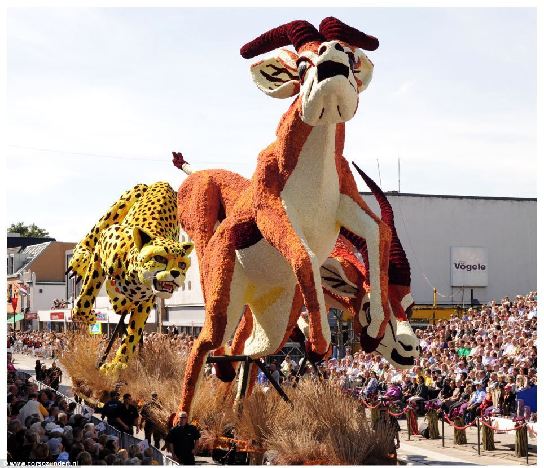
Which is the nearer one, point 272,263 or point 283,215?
point 283,215

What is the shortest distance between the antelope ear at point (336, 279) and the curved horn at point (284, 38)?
307 centimetres

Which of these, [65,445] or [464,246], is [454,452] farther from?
[464,246]

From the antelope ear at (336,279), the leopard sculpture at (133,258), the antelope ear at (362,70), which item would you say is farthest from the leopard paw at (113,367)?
the antelope ear at (362,70)

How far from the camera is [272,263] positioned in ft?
39.1

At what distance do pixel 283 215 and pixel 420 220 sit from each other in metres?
22.9

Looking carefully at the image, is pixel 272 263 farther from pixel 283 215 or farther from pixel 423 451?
pixel 423 451

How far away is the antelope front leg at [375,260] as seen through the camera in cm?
1058

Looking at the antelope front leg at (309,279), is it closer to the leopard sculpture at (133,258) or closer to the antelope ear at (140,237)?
the leopard sculpture at (133,258)

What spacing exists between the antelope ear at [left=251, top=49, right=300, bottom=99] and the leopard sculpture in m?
5.26

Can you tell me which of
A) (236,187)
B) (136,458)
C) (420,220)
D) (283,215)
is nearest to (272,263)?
(283,215)

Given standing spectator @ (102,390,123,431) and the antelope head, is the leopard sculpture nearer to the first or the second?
standing spectator @ (102,390,123,431)

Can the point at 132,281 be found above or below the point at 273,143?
below

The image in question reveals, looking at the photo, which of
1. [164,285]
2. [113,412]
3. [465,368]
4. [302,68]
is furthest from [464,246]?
[302,68]

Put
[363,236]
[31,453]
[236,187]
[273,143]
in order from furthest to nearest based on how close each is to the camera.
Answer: [236,187], [273,143], [363,236], [31,453]
